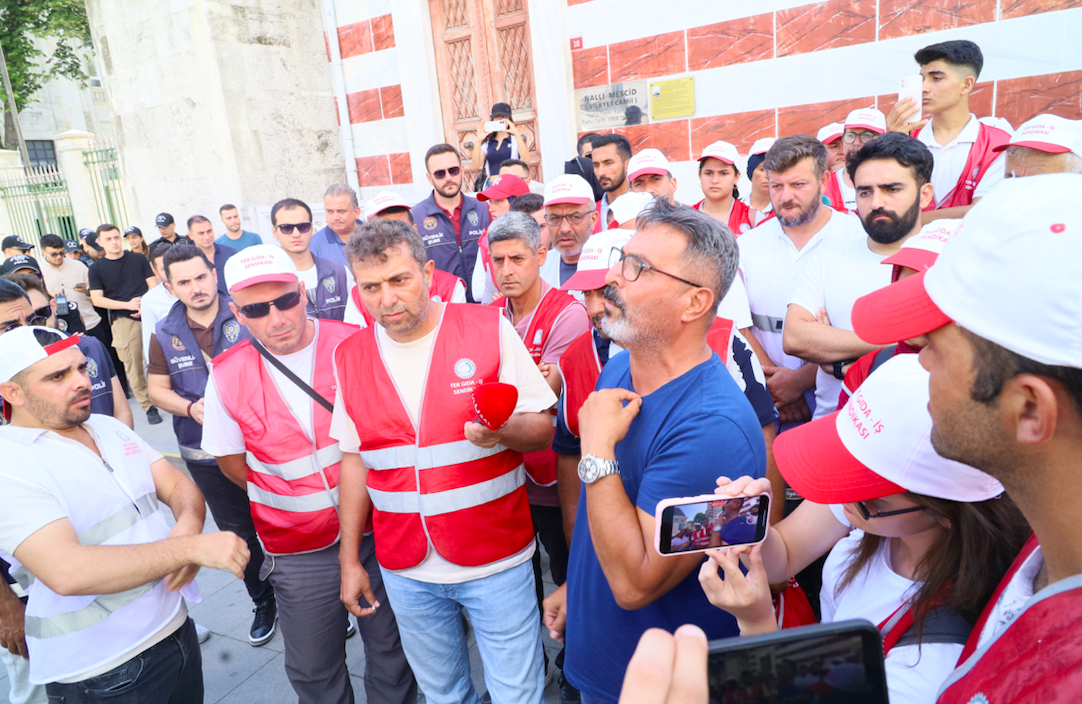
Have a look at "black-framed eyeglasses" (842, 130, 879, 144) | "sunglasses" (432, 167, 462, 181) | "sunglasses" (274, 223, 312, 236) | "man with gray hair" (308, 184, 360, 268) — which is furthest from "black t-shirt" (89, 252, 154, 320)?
"black-framed eyeglasses" (842, 130, 879, 144)

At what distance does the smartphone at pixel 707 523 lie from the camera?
4.71 ft

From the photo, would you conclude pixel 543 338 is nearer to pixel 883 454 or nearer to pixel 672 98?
pixel 883 454

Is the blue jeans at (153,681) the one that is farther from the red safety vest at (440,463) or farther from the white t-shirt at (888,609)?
the white t-shirt at (888,609)

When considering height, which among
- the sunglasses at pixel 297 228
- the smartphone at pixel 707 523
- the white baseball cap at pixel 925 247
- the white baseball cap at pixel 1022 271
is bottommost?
the smartphone at pixel 707 523

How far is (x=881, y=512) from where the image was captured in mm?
1396

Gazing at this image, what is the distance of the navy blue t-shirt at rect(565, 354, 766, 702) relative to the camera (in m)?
1.61

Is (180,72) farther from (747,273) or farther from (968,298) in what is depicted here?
(968,298)

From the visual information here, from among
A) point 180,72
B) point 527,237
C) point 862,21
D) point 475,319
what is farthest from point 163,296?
point 180,72

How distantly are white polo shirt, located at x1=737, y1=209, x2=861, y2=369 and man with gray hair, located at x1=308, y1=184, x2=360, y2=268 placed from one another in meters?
3.48

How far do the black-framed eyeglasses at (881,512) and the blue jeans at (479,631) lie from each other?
1416mm

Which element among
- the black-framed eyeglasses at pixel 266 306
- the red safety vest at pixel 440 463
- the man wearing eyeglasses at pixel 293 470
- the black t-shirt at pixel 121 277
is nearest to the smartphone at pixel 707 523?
the red safety vest at pixel 440 463

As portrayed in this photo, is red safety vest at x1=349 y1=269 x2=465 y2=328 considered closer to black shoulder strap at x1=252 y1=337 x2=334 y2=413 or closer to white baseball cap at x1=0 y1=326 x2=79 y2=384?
black shoulder strap at x1=252 y1=337 x2=334 y2=413

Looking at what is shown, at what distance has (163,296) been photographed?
436 cm

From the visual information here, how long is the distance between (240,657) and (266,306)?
2.23m
